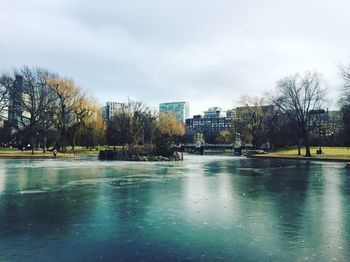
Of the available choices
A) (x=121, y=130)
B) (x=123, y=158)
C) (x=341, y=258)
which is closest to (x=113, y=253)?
(x=341, y=258)

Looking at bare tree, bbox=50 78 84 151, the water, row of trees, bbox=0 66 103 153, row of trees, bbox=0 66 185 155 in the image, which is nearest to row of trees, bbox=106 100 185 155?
row of trees, bbox=0 66 185 155

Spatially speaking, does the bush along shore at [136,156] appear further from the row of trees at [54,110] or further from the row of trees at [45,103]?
the row of trees at [45,103]

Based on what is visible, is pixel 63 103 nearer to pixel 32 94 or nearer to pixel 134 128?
pixel 32 94

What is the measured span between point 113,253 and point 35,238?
210cm

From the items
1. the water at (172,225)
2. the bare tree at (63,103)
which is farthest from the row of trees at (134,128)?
the water at (172,225)

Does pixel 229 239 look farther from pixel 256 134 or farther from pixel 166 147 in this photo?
pixel 256 134

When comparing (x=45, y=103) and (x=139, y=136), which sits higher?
(x=45, y=103)

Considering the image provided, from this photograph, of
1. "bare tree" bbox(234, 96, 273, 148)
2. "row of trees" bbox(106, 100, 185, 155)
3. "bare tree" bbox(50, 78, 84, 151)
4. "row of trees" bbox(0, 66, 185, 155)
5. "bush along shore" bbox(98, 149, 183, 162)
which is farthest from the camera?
"bare tree" bbox(234, 96, 273, 148)

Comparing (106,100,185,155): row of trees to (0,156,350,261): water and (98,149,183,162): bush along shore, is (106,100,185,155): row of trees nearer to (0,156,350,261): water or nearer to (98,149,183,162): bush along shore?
(98,149,183,162): bush along shore

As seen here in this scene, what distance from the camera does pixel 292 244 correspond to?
294 inches

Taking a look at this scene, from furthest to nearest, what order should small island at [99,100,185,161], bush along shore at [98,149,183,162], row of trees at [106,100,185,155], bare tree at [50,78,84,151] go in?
row of trees at [106,100,185,155]
bare tree at [50,78,84,151]
small island at [99,100,185,161]
bush along shore at [98,149,183,162]

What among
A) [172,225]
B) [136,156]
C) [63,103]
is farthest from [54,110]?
[172,225]

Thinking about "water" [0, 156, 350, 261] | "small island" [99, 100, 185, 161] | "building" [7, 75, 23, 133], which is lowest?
"water" [0, 156, 350, 261]

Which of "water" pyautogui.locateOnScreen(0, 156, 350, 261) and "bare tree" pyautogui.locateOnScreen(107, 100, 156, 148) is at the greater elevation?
"bare tree" pyautogui.locateOnScreen(107, 100, 156, 148)
